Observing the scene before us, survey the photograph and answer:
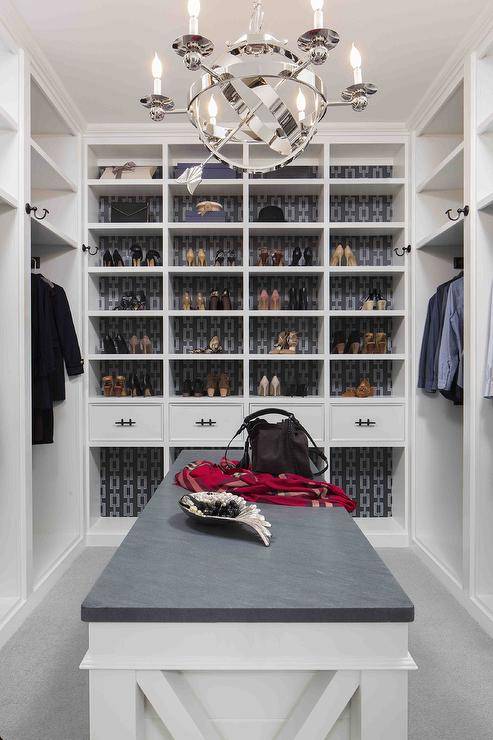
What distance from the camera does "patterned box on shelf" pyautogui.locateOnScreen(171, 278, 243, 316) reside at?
4168 mm

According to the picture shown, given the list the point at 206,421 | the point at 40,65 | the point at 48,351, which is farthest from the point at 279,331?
the point at 40,65

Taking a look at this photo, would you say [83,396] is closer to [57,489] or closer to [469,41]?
[57,489]

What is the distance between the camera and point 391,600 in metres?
1.04

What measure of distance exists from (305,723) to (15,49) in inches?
118

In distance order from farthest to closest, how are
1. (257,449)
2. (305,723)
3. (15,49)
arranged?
(15,49), (257,449), (305,723)

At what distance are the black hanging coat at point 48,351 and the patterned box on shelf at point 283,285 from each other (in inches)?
52.6

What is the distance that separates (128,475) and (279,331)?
1.56 meters

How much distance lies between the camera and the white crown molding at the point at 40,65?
8.32 ft

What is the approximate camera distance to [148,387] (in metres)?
3.98

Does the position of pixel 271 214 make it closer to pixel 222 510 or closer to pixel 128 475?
pixel 128 475

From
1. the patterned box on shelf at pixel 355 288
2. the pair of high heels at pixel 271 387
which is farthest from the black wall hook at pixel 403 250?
the pair of high heels at pixel 271 387

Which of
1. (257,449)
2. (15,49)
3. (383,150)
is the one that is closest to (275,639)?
(257,449)

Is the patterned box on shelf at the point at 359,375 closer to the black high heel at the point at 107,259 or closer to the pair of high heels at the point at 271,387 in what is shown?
the pair of high heels at the point at 271,387

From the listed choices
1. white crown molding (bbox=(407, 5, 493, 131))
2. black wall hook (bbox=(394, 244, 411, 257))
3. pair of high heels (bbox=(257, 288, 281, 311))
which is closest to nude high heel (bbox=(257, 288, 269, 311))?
pair of high heels (bbox=(257, 288, 281, 311))
